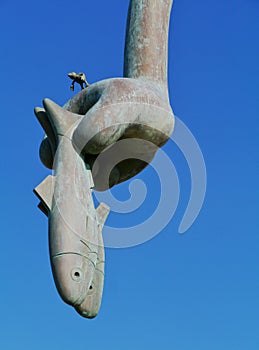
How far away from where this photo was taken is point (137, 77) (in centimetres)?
855

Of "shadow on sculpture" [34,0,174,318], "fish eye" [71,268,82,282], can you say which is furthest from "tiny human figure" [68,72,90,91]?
"fish eye" [71,268,82,282]

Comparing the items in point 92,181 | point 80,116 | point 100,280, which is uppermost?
point 80,116

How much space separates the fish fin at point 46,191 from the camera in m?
7.78

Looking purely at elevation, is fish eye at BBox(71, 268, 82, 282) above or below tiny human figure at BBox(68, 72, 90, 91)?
below

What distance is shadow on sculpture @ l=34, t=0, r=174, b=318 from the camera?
297 inches

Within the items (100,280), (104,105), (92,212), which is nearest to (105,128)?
(104,105)

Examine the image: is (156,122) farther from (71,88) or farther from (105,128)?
(71,88)

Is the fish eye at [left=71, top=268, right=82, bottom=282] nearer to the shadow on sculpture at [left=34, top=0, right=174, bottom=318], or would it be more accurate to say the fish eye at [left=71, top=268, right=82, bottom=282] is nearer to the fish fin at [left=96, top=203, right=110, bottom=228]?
the shadow on sculpture at [left=34, top=0, right=174, bottom=318]

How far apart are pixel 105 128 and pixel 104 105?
219 mm

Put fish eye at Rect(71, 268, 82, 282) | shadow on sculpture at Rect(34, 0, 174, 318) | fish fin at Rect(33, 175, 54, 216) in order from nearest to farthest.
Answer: fish eye at Rect(71, 268, 82, 282) → shadow on sculpture at Rect(34, 0, 174, 318) → fish fin at Rect(33, 175, 54, 216)

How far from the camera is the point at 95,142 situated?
7.99m

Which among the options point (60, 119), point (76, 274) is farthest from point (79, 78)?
point (76, 274)

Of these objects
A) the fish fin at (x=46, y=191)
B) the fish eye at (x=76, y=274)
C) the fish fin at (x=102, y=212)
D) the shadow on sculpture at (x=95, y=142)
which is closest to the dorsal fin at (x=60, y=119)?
the shadow on sculpture at (x=95, y=142)

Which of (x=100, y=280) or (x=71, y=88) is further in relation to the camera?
(x=71, y=88)
